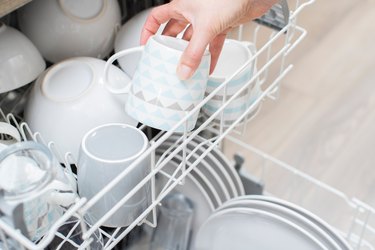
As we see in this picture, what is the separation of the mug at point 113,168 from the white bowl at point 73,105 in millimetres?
47

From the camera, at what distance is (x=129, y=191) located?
1.97ft

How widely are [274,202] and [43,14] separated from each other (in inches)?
17.1

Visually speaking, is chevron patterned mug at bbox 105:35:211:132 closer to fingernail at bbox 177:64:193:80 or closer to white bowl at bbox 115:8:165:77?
fingernail at bbox 177:64:193:80

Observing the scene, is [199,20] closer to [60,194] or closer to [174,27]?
[174,27]

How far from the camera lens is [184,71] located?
22.8 inches

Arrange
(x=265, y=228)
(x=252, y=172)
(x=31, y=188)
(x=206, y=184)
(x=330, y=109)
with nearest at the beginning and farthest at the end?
(x=31, y=188), (x=265, y=228), (x=206, y=184), (x=252, y=172), (x=330, y=109)

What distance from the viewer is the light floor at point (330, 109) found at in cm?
143

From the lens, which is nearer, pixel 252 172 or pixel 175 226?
pixel 175 226

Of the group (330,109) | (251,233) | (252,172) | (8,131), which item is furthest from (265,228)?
A: (330,109)

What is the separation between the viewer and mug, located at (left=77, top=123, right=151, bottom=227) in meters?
0.59

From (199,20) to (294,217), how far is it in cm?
35

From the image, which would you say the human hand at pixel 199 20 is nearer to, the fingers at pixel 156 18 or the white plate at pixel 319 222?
the fingers at pixel 156 18

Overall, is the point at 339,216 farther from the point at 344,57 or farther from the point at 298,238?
the point at 344,57

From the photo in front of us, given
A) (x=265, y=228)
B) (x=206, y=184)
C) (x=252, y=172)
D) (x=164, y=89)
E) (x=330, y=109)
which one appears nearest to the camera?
(x=164, y=89)
